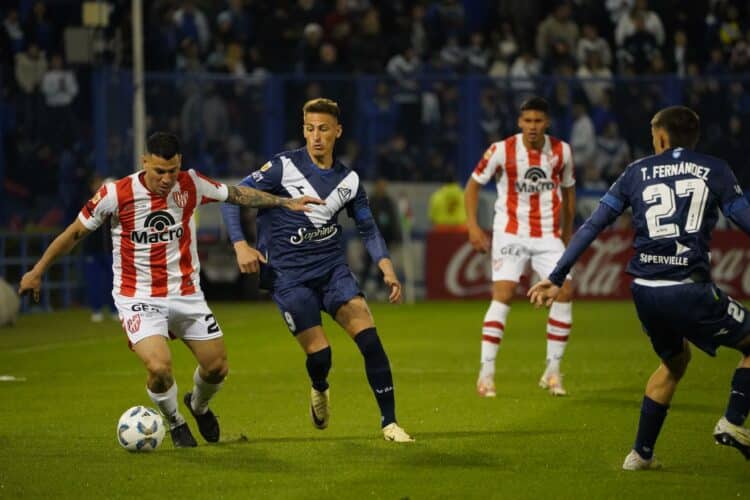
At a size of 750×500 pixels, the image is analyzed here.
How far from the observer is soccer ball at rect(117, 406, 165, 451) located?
880 cm

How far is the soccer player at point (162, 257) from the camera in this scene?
8797 millimetres

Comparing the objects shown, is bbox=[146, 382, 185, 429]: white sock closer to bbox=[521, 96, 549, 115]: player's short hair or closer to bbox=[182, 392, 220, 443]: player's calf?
bbox=[182, 392, 220, 443]: player's calf

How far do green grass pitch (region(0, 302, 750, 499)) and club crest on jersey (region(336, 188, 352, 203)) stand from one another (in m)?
1.59

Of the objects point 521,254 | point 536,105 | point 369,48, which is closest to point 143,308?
point 521,254

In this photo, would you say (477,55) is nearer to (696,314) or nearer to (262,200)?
(262,200)

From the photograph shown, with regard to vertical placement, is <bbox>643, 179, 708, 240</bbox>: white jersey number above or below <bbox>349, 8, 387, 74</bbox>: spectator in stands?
above

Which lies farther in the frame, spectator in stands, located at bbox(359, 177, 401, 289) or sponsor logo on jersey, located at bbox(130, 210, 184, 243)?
spectator in stands, located at bbox(359, 177, 401, 289)

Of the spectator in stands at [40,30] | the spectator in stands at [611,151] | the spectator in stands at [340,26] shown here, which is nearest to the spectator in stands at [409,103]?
the spectator in stands at [340,26]

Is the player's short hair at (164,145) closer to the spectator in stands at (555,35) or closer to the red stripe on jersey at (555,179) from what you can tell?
the red stripe on jersey at (555,179)

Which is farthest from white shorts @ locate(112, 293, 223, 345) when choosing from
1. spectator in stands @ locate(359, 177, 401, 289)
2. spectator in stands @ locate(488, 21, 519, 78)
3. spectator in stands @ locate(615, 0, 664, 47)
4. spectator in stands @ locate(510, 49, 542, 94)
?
spectator in stands @ locate(615, 0, 664, 47)

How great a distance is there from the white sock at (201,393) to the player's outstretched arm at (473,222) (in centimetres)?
351

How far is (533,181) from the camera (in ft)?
40.1

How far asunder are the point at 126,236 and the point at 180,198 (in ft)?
1.36

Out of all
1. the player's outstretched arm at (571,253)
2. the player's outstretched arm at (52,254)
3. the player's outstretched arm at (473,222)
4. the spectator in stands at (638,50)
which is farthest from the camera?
the spectator in stands at (638,50)
